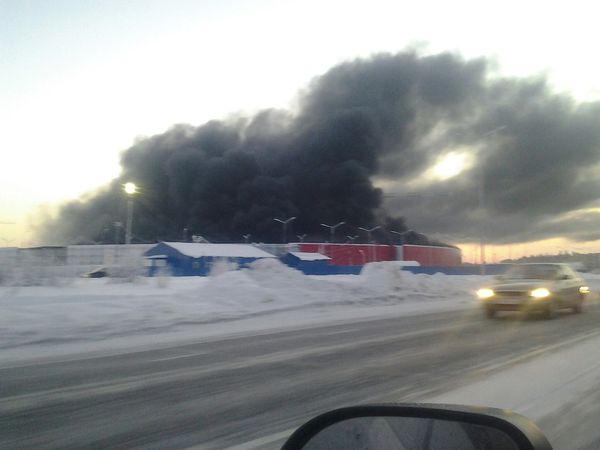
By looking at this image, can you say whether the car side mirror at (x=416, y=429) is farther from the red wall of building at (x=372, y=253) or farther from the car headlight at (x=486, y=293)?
the red wall of building at (x=372, y=253)

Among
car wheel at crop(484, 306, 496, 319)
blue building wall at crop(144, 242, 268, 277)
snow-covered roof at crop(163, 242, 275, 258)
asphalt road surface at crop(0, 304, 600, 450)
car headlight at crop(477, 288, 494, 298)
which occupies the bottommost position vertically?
asphalt road surface at crop(0, 304, 600, 450)

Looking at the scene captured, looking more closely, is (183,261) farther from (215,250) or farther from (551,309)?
(551,309)

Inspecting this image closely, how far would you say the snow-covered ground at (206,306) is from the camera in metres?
12.4

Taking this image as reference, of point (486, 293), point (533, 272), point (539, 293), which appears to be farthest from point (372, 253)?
point (539, 293)

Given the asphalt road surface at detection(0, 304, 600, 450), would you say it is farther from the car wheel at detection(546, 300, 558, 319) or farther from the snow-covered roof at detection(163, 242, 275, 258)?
the snow-covered roof at detection(163, 242, 275, 258)

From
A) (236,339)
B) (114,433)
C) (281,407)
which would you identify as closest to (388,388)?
(281,407)

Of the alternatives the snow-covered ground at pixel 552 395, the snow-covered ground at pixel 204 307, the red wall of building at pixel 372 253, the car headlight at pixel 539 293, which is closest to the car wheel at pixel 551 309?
the car headlight at pixel 539 293

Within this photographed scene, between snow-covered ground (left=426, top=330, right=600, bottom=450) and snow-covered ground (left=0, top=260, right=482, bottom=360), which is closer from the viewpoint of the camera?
snow-covered ground (left=426, top=330, right=600, bottom=450)

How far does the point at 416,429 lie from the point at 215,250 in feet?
208

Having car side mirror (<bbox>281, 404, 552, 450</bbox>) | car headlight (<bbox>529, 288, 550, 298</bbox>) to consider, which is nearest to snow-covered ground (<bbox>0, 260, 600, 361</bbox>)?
car headlight (<bbox>529, 288, 550, 298</bbox>)

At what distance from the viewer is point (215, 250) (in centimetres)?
A: 6531

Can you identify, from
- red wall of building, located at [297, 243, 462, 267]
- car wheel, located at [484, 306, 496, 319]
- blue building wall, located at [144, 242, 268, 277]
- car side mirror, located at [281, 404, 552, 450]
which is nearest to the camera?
car side mirror, located at [281, 404, 552, 450]

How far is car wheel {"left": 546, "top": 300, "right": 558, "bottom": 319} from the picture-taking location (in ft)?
51.6

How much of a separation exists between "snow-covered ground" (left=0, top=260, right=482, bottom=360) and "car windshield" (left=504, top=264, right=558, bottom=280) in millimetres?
3606
